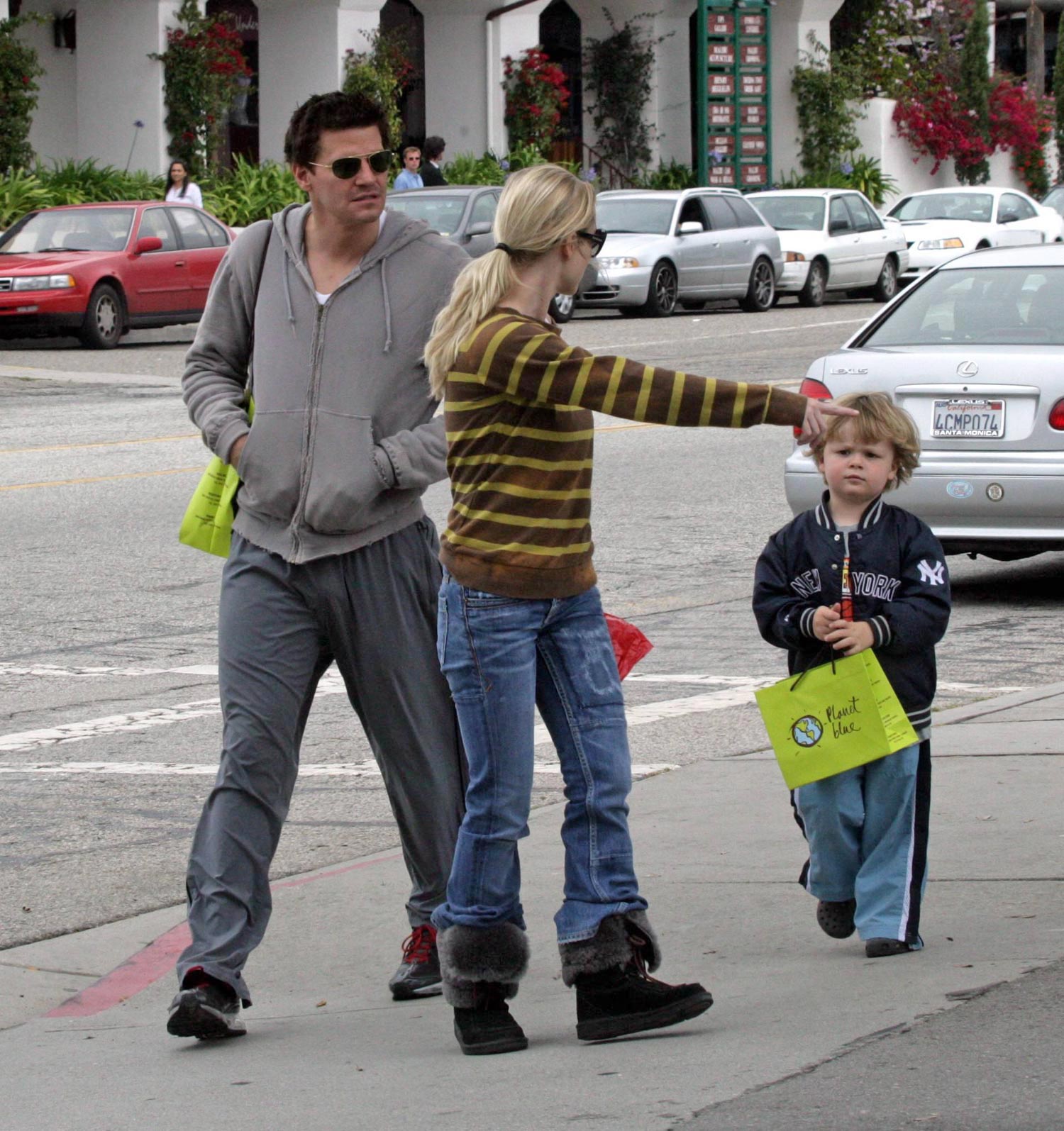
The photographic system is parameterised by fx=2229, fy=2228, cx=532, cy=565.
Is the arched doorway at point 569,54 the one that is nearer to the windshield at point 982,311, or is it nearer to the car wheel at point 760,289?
the car wheel at point 760,289

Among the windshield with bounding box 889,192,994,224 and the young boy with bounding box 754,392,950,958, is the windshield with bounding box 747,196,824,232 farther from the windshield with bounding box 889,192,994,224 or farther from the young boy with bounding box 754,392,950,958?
the young boy with bounding box 754,392,950,958

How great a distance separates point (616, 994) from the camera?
4387 mm

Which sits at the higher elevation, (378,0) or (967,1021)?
(378,0)

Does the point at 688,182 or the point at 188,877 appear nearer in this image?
the point at 188,877

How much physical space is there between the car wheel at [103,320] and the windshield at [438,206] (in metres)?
3.75

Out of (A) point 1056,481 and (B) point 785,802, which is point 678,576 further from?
(B) point 785,802

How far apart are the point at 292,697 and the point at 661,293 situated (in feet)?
77.1

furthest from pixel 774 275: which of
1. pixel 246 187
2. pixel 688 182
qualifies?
pixel 688 182

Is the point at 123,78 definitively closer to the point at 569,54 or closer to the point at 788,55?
the point at 569,54

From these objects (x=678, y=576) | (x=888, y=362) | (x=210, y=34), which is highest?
(x=210, y=34)

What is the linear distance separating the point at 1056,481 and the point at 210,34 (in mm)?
23985

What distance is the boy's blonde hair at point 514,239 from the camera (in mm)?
4285

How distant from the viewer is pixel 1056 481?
9711 millimetres

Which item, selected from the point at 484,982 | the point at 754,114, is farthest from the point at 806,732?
the point at 754,114
